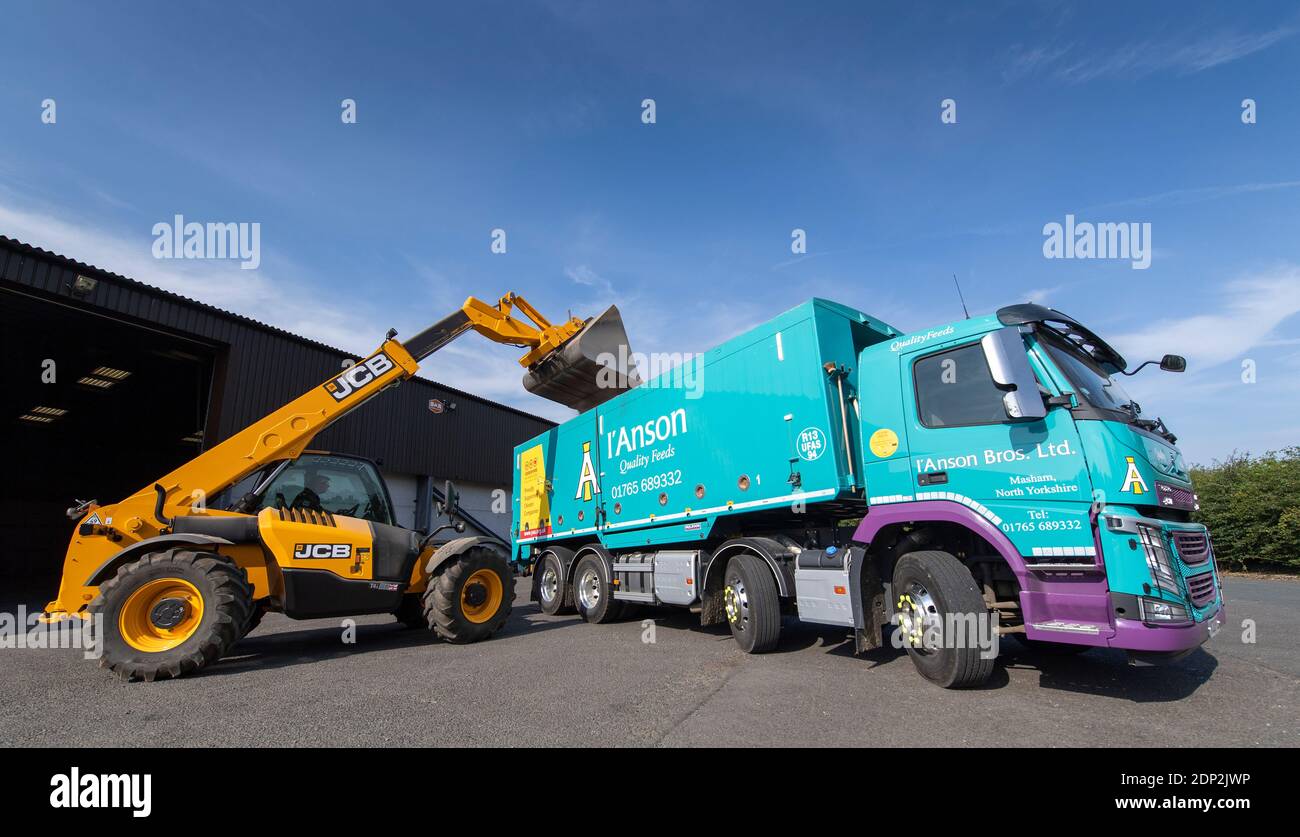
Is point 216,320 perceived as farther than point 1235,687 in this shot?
Yes

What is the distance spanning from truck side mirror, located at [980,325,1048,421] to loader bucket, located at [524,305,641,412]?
5.98m

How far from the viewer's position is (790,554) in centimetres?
603

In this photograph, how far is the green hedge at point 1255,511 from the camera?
16580 millimetres

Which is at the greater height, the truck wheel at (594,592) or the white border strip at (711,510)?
the white border strip at (711,510)

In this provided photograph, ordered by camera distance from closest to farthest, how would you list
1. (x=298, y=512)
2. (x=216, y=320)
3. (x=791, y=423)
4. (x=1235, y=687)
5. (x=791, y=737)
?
(x=791, y=737) < (x=1235, y=687) < (x=791, y=423) < (x=298, y=512) < (x=216, y=320)

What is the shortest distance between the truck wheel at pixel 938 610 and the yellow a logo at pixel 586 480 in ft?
18.0

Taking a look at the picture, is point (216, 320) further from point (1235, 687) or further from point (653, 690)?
point (1235, 687)

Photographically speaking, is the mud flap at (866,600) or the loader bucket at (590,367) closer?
the mud flap at (866,600)

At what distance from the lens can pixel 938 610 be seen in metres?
4.46

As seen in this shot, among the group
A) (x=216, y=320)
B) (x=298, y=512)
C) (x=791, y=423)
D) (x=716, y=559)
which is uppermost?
(x=216, y=320)

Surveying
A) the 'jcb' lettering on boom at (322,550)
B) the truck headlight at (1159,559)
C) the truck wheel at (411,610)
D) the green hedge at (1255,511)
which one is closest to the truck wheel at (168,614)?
the 'jcb' lettering on boom at (322,550)

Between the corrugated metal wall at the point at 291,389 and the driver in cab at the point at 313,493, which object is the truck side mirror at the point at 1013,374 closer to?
the driver in cab at the point at 313,493
